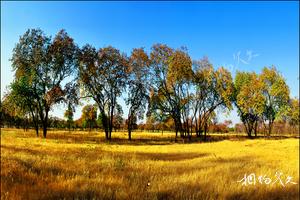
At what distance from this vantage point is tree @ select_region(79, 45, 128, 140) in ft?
145

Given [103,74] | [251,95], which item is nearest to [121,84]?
[103,74]

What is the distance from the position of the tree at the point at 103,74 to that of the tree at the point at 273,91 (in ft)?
112

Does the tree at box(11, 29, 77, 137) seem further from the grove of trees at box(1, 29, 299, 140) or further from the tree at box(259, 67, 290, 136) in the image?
the tree at box(259, 67, 290, 136)

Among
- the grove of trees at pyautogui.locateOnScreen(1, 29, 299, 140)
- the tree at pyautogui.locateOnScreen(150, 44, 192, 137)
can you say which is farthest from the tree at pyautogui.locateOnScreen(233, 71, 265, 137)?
the tree at pyautogui.locateOnScreen(150, 44, 192, 137)

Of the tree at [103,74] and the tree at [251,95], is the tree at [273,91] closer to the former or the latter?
the tree at [251,95]

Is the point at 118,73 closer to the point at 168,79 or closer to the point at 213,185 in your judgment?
the point at 168,79

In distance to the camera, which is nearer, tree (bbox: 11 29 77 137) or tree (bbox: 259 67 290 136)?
tree (bbox: 11 29 77 137)

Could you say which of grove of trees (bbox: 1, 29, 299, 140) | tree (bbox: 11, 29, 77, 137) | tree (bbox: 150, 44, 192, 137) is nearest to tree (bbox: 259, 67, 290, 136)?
grove of trees (bbox: 1, 29, 299, 140)

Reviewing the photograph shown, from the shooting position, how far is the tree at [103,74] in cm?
4425

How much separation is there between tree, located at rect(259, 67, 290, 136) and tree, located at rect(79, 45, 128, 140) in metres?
34.1

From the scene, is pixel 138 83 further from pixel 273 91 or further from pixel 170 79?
pixel 273 91

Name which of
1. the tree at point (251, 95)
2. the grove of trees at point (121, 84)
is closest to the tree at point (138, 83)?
the grove of trees at point (121, 84)

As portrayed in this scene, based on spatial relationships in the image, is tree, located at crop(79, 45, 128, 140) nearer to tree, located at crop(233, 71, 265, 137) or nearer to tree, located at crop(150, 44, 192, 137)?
tree, located at crop(150, 44, 192, 137)

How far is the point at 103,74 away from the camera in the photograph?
4531 cm
